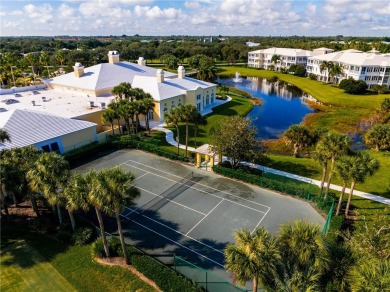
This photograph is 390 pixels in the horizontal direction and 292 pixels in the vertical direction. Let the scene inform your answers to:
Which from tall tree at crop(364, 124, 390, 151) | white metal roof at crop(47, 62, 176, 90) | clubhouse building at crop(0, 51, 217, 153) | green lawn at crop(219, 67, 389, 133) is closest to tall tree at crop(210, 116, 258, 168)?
clubhouse building at crop(0, 51, 217, 153)

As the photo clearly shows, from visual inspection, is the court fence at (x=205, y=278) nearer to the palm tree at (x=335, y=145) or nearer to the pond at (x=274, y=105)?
the palm tree at (x=335, y=145)

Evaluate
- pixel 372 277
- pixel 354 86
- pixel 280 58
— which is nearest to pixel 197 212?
pixel 372 277

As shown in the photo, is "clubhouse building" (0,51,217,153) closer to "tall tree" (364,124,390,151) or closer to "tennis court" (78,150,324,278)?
"tennis court" (78,150,324,278)

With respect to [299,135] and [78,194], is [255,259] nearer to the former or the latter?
[78,194]

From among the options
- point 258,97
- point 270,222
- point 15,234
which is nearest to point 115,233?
point 15,234

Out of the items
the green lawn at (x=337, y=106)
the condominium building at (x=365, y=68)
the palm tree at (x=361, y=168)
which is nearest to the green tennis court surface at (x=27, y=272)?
Result: the palm tree at (x=361, y=168)

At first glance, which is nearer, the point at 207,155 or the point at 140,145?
the point at 207,155
